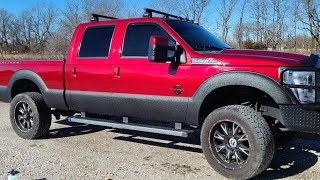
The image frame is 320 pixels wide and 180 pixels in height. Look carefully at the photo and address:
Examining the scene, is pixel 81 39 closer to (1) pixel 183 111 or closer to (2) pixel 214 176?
(1) pixel 183 111

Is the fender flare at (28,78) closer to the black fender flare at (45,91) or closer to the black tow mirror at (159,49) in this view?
the black fender flare at (45,91)

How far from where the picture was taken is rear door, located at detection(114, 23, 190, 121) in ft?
16.4

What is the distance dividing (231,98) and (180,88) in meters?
0.72

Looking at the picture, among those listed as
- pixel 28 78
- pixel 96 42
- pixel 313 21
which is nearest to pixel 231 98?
pixel 96 42

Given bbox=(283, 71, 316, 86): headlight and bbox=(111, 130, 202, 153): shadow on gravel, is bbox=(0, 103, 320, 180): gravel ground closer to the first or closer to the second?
bbox=(111, 130, 202, 153): shadow on gravel

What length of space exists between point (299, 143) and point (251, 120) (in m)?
2.33

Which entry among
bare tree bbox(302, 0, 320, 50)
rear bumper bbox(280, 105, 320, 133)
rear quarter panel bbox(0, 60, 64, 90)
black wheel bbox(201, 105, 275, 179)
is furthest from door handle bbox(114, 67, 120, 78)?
bare tree bbox(302, 0, 320, 50)

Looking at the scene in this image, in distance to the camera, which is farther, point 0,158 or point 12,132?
point 12,132

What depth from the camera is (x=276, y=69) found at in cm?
429

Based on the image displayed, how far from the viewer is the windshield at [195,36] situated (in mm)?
5268

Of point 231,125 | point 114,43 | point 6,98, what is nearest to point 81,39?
point 114,43

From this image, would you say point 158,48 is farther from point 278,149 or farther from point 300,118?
point 278,149

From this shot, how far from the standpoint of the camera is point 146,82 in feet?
17.2

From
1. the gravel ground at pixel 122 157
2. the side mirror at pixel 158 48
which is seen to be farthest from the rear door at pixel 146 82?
the gravel ground at pixel 122 157
